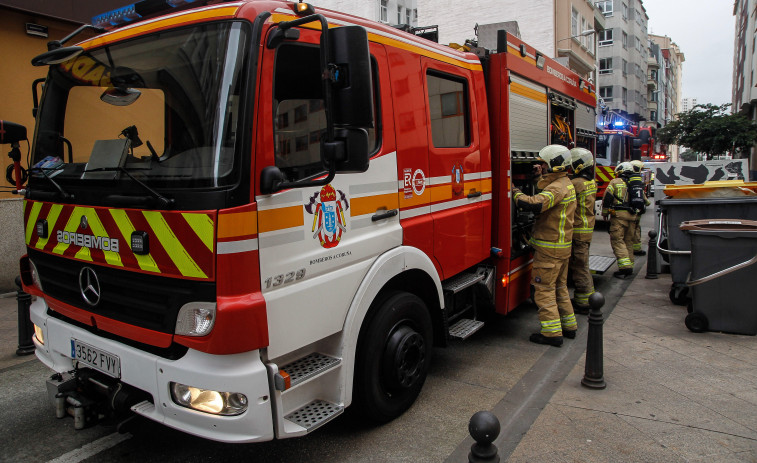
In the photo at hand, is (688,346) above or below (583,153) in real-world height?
below

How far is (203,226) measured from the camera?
2377 millimetres

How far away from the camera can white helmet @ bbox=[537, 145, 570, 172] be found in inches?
197

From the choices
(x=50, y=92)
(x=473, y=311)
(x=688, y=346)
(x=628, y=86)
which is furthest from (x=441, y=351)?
(x=628, y=86)

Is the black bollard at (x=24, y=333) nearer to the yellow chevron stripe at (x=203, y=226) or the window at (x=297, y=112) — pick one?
the yellow chevron stripe at (x=203, y=226)

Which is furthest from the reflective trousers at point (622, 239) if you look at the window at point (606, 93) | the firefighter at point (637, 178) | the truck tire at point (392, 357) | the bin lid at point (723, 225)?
the window at point (606, 93)

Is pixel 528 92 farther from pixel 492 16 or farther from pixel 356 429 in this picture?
pixel 492 16

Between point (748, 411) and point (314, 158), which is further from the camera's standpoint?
point (748, 411)

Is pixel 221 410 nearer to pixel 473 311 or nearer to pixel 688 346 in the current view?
pixel 473 311

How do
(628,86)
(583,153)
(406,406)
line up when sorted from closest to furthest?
(406,406), (583,153), (628,86)

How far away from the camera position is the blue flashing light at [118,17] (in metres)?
3.10

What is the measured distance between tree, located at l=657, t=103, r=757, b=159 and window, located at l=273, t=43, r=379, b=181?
31196 mm

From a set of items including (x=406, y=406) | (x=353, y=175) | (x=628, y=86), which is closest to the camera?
(x=353, y=175)

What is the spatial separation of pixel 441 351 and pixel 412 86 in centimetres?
256

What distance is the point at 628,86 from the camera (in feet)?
172
